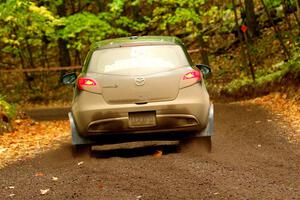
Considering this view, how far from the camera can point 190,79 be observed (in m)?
8.47

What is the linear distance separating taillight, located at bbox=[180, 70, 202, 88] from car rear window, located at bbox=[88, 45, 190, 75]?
0.61 feet

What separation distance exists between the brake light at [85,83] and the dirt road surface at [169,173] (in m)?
1.15

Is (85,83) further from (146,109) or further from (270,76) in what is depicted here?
(270,76)

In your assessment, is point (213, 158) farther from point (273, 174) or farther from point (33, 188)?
point (33, 188)

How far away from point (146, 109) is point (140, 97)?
20 cm

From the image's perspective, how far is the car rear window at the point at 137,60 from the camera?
8.47 metres

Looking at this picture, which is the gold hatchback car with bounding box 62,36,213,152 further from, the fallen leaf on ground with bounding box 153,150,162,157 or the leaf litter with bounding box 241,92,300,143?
the leaf litter with bounding box 241,92,300,143

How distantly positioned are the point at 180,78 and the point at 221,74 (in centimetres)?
1753

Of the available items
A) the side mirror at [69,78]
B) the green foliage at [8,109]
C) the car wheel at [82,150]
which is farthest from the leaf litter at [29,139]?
the side mirror at [69,78]

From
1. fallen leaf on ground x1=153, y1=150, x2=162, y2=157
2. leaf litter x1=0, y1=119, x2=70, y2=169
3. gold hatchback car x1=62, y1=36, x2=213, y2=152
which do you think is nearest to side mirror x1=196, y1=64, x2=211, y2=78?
gold hatchback car x1=62, y1=36, x2=213, y2=152

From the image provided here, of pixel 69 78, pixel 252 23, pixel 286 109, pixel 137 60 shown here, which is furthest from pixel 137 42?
pixel 252 23

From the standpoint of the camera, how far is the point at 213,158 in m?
8.28

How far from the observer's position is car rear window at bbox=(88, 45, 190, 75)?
8469 millimetres

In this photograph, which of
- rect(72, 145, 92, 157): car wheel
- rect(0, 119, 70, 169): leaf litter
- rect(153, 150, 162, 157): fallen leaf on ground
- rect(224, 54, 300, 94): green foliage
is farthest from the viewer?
rect(224, 54, 300, 94): green foliage
